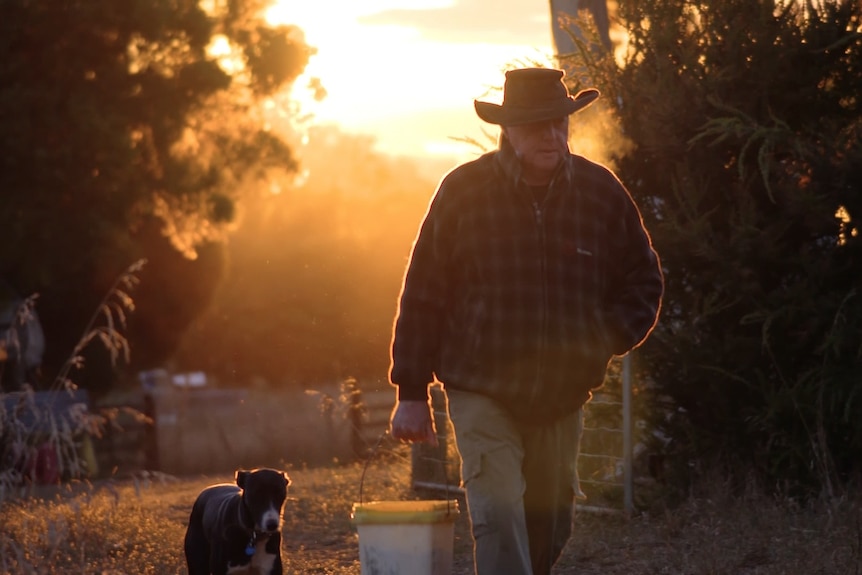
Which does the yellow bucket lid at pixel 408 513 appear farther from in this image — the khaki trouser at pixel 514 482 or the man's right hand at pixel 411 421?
the man's right hand at pixel 411 421

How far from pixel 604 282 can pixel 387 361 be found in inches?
435

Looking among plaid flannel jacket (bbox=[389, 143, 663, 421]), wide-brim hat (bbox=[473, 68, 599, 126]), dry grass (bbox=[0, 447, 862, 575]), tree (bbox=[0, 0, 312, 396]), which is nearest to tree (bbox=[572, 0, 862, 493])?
dry grass (bbox=[0, 447, 862, 575])

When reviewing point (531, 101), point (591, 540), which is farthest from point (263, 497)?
point (531, 101)

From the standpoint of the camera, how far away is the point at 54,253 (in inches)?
1115

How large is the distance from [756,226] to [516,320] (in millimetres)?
5105

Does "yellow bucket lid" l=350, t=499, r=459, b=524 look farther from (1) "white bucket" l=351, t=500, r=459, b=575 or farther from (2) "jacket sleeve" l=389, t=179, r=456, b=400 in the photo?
(2) "jacket sleeve" l=389, t=179, r=456, b=400

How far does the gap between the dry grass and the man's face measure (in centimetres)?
329

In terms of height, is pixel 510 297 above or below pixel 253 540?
above

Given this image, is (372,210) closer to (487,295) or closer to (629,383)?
(629,383)

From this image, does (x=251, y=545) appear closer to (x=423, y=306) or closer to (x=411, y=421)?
(x=411, y=421)

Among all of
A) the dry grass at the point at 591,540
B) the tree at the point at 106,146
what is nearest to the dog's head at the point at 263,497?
the dry grass at the point at 591,540

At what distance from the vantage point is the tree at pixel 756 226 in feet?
33.3

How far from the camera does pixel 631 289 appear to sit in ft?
20.0

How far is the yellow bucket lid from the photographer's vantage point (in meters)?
5.66
